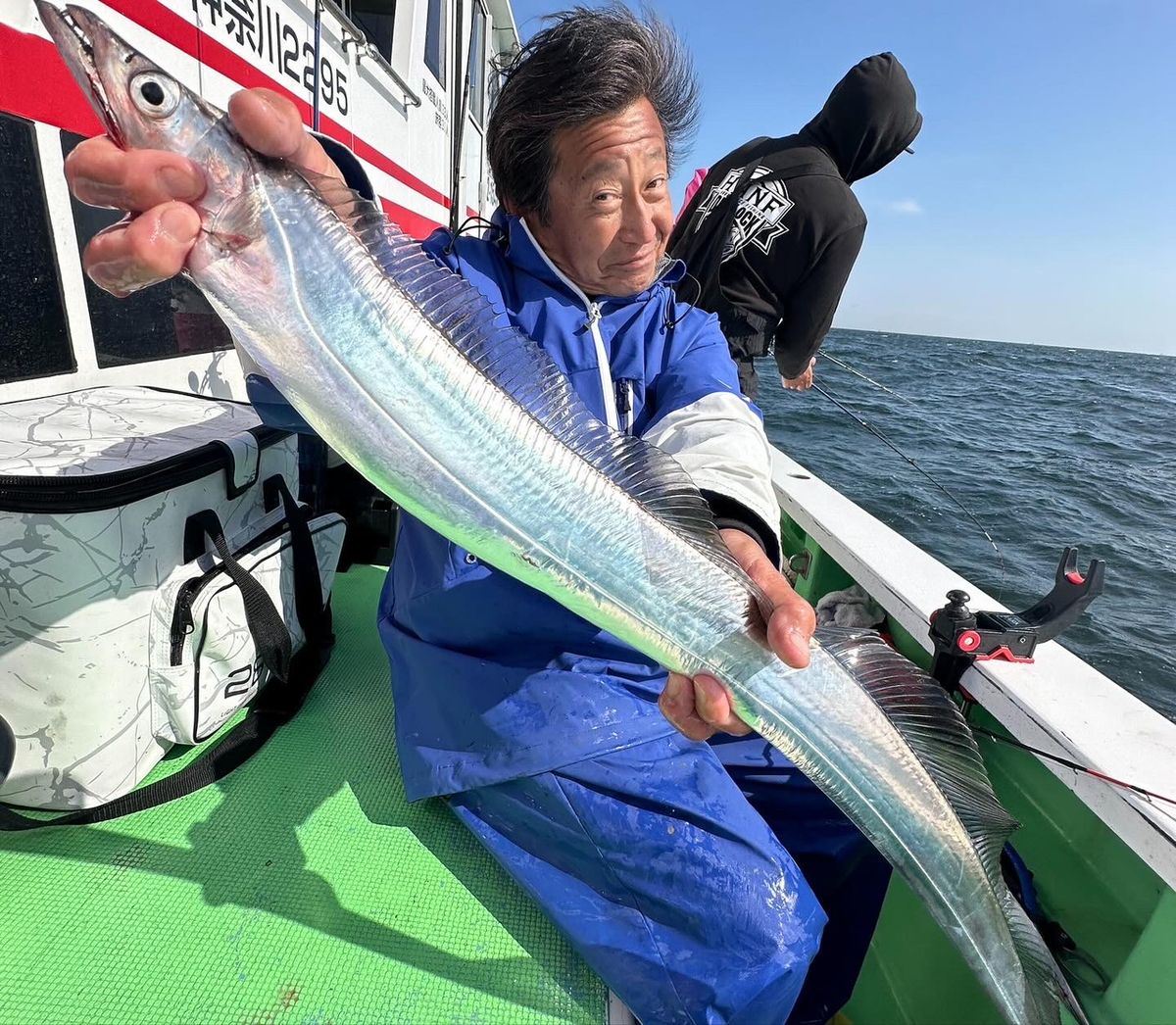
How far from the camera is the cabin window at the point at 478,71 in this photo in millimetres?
7742

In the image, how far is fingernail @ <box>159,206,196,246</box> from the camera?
917 mm

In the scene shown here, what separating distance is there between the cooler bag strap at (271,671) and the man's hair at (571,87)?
49.1 inches

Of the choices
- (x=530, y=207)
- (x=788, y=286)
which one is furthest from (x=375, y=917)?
(x=788, y=286)

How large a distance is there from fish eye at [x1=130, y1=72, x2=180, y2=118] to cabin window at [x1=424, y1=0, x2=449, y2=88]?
19.6ft

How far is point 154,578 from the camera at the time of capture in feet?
5.37

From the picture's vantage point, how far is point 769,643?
4.25 ft

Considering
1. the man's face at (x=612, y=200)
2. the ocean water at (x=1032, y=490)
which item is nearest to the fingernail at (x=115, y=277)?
the man's face at (x=612, y=200)

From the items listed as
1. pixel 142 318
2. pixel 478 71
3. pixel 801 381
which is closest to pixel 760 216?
pixel 801 381

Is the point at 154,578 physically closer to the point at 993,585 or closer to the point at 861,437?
the point at 993,585

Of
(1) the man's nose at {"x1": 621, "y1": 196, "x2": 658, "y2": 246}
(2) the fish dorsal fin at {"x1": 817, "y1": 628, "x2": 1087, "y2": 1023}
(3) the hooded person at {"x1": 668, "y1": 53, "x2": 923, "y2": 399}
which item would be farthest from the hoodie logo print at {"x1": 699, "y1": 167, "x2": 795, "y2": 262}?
(2) the fish dorsal fin at {"x1": 817, "y1": 628, "x2": 1087, "y2": 1023}

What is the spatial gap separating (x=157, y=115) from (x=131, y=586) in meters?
1.10

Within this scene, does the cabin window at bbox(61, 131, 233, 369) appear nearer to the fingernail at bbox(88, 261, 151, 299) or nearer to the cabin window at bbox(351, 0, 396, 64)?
the fingernail at bbox(88, 261, 151, 299)

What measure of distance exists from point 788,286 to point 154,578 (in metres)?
2.99

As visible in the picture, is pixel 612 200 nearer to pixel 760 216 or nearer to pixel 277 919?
pixel 760 216
